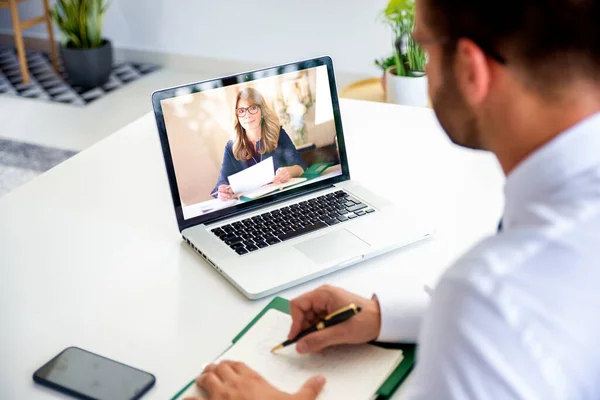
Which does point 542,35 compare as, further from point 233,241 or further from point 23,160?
point 23,160

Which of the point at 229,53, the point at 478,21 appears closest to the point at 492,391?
the point at 478,21

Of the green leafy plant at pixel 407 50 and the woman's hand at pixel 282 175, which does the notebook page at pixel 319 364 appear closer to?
the woman's hand at pixel 282 175

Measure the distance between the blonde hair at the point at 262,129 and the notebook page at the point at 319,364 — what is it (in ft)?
1.20

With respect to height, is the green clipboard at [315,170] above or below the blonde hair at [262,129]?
below

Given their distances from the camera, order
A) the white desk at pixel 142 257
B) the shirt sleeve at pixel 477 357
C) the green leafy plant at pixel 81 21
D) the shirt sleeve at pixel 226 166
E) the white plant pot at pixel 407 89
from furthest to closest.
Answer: the green leafy plant at pixel 81 21 < the white plant pot at pixel 407 89 < the shirt sleeve at pixel 226 166 < the white desk at pixel 142 257 < the shirt sleeve at pixel 477 357

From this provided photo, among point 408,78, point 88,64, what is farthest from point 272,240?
point 88,64

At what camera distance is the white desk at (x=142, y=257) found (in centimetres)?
95

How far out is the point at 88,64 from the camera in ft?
12.9

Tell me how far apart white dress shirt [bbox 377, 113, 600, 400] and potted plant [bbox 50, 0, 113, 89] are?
364 centimetres

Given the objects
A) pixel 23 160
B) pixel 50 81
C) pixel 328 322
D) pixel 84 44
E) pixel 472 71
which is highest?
pixel 472 71

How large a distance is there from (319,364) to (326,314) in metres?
0.08

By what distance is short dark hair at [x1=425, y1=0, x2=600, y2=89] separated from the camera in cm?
62

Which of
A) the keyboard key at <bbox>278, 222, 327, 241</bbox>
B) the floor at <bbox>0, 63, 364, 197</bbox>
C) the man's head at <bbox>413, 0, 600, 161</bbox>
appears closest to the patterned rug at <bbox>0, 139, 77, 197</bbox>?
the floor at <bbox>0, 63, 364, 197</bbox>

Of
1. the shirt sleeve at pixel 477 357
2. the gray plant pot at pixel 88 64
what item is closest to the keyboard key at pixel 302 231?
the shirt sleeve at pixel 477 357
